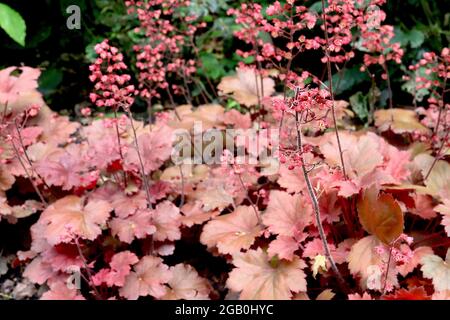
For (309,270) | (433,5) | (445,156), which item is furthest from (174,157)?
(433,5)

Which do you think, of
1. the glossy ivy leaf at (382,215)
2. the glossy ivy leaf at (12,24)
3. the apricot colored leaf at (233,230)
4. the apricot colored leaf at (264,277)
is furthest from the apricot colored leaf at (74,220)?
the glossy ivy leaf at (12,24)

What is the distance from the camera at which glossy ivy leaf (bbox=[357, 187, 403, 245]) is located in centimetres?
216

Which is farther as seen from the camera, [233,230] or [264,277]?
[233,230]

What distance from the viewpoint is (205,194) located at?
111 inches

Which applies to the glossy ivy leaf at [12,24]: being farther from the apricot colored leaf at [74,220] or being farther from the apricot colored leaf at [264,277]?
the apricot colored leaf at [264,277]

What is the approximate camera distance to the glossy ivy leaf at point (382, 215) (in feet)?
7.09

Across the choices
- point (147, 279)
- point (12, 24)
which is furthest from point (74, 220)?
point (12, 24)

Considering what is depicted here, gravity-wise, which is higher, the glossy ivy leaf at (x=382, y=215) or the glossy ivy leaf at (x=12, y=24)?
the glossy ivy leaf at (x=12, y=24)

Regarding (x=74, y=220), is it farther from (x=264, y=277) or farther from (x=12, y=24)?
(x=12, y=24)

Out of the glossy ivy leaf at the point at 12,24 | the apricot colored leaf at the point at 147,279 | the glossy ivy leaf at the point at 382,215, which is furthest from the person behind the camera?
the glossy ivy leaf at the point at 12,24

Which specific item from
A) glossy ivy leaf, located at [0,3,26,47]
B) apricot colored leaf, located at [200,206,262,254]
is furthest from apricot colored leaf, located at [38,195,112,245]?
glossy ivy leaf, located at [0,3,26,47]

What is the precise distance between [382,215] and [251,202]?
0.68 metres

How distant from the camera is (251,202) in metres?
2.54
